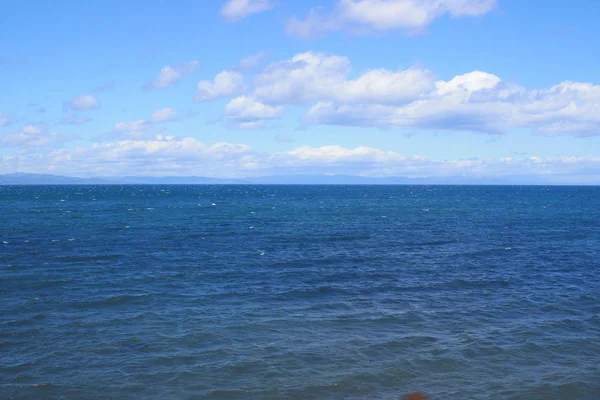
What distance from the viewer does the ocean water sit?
1900 centimetres

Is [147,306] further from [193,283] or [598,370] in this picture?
[598,370]

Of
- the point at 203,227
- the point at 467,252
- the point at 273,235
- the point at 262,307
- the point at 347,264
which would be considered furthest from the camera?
the point at 203,227

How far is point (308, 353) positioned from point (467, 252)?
32.8 metres

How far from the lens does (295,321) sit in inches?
1024

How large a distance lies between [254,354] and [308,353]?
8.20ft

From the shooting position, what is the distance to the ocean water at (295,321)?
19.0m

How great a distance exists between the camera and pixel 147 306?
28.6 metres

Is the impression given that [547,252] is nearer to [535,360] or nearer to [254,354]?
[535,360]

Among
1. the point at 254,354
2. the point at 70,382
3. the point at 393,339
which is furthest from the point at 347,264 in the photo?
the point at 70,382

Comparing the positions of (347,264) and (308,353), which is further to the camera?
(347,264)

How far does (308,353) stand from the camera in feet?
71.1

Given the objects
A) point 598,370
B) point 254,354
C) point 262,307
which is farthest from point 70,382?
point 598,370

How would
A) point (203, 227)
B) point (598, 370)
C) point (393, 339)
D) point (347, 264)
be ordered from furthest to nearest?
point (203, 227) → point (347, 264) → point (393, 339) → point (598, 370)

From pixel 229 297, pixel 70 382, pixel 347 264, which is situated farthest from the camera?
pixel 347 264
